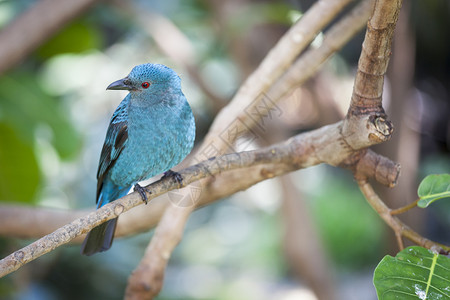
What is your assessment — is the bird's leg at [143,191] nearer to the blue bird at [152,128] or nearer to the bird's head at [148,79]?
the blue bird at [152,128]

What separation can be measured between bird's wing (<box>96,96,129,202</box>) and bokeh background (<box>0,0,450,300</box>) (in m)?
1.03

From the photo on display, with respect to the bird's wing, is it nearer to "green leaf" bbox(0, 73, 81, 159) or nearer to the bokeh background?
the bokeh background

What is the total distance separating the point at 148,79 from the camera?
1919 millimetres

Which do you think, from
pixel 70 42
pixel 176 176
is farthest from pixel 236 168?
pixel 70 42

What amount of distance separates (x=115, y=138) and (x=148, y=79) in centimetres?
32

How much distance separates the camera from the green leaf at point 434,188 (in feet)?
5.53

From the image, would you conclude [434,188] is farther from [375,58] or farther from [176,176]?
[176,176]

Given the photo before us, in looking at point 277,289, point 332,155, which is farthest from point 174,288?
point 332,155

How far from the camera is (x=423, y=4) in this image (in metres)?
4.25

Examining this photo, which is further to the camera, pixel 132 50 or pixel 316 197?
pixel 316 197

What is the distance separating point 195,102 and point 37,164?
214cm

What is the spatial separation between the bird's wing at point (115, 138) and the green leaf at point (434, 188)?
1154 millimetres

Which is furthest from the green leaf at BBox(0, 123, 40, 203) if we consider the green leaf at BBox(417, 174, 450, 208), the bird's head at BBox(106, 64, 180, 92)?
the green leaf at BBox(417, 174, 450, 208)

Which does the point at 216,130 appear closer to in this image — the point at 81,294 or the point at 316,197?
the point at 81,294
